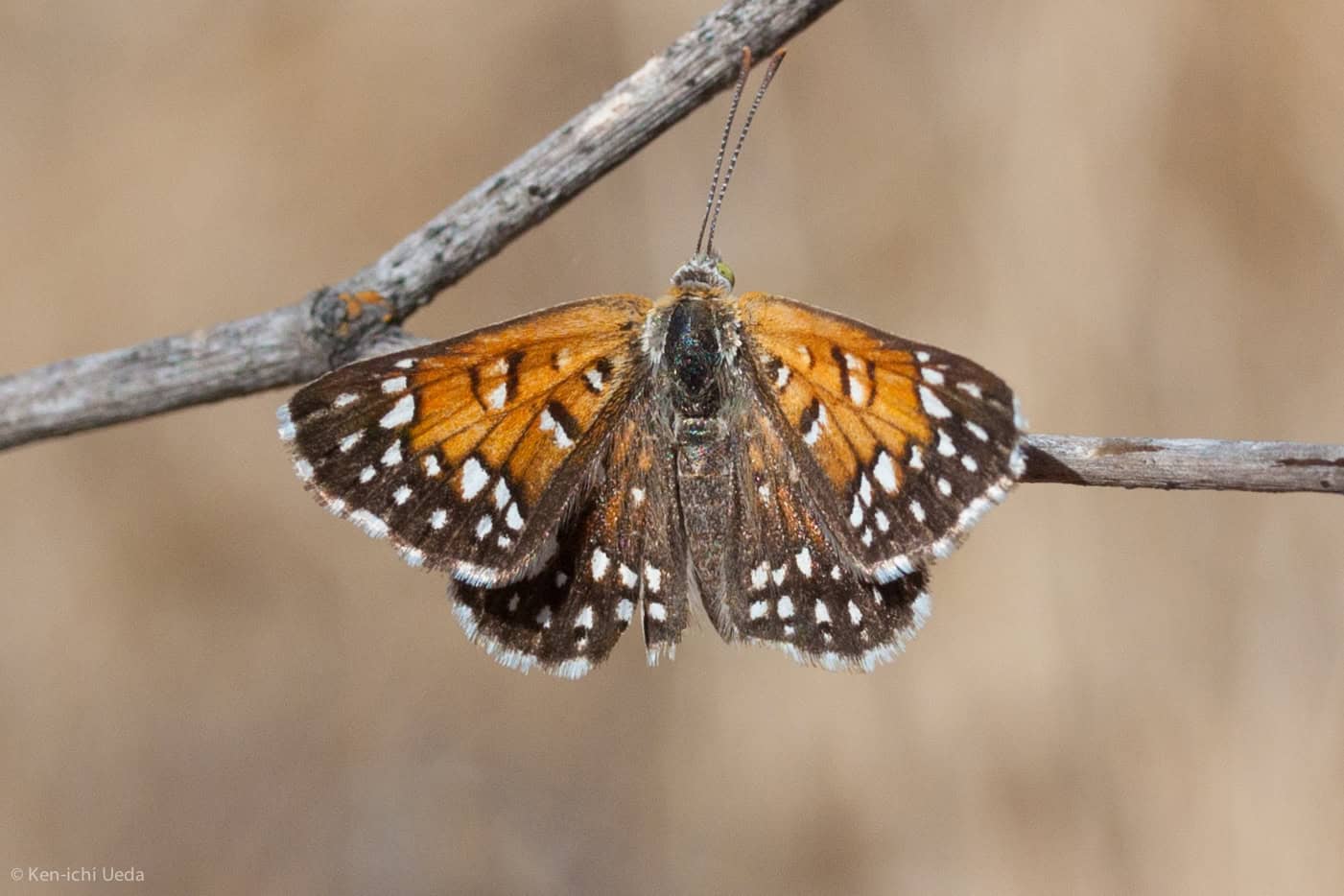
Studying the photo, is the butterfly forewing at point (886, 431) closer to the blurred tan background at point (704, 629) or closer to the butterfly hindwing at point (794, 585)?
the butterfly hindwing at point (794, 585)

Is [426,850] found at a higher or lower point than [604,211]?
lower

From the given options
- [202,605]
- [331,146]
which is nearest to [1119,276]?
[331,146]

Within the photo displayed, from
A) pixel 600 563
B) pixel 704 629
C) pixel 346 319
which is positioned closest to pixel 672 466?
pixel 600 563

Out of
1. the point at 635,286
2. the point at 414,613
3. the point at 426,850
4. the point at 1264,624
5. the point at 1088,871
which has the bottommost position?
the point at 1088,871

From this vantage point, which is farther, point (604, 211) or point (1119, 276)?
point (604, 211)

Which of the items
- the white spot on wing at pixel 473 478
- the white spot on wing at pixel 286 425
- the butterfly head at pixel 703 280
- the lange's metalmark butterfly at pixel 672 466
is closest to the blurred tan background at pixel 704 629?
the butterfly head at pixel 703 280

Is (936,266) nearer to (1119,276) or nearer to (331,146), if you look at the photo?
(1119,276)

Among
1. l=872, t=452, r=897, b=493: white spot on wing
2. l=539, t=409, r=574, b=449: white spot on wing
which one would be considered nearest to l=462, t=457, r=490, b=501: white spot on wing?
l=539, t=409, r=574, b=449: white spot on wing

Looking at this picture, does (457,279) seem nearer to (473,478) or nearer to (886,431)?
(473,478)
